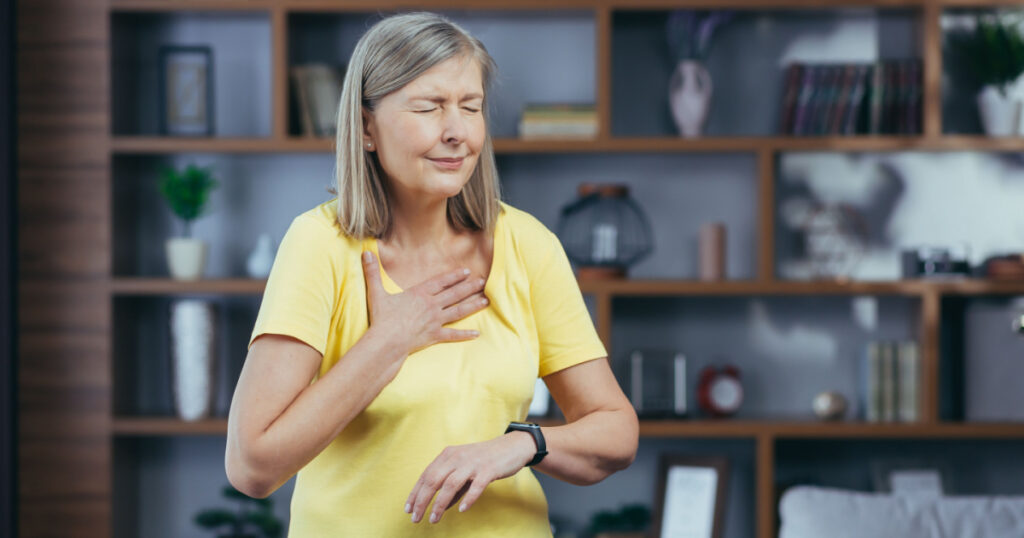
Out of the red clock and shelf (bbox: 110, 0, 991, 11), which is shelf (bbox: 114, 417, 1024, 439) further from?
shelf (bbox: 110, 0, 991, 11)

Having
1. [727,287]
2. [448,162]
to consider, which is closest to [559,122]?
[727,287]

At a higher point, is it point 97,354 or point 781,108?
point 781,108

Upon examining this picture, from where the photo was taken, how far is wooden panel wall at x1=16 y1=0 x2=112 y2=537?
122 inches

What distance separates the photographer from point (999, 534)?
1.94 m

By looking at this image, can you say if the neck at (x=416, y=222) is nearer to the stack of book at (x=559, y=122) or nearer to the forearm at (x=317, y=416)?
the forearm at (x=317, y=416)

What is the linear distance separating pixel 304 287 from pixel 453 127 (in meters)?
0.27

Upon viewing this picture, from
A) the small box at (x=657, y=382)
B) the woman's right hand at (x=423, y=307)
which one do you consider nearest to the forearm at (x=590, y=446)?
the woman's right hand at (x=423, y=307)

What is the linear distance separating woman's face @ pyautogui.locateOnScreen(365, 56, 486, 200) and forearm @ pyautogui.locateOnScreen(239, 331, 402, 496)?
229 millimetres

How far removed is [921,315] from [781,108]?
2.71 feet

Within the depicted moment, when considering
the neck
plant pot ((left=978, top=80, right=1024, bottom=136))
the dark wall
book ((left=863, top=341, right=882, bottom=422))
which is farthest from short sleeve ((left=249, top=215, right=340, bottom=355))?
plant pot ((left=978, top=80, right=1024, bottom=136))

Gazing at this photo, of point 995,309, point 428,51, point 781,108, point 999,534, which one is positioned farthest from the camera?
point 781,108

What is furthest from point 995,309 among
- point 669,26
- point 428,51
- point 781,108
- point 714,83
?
point 428,51

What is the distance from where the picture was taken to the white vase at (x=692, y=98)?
3.17 metres

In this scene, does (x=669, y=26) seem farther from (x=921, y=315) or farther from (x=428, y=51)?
(x=428, y=51)
